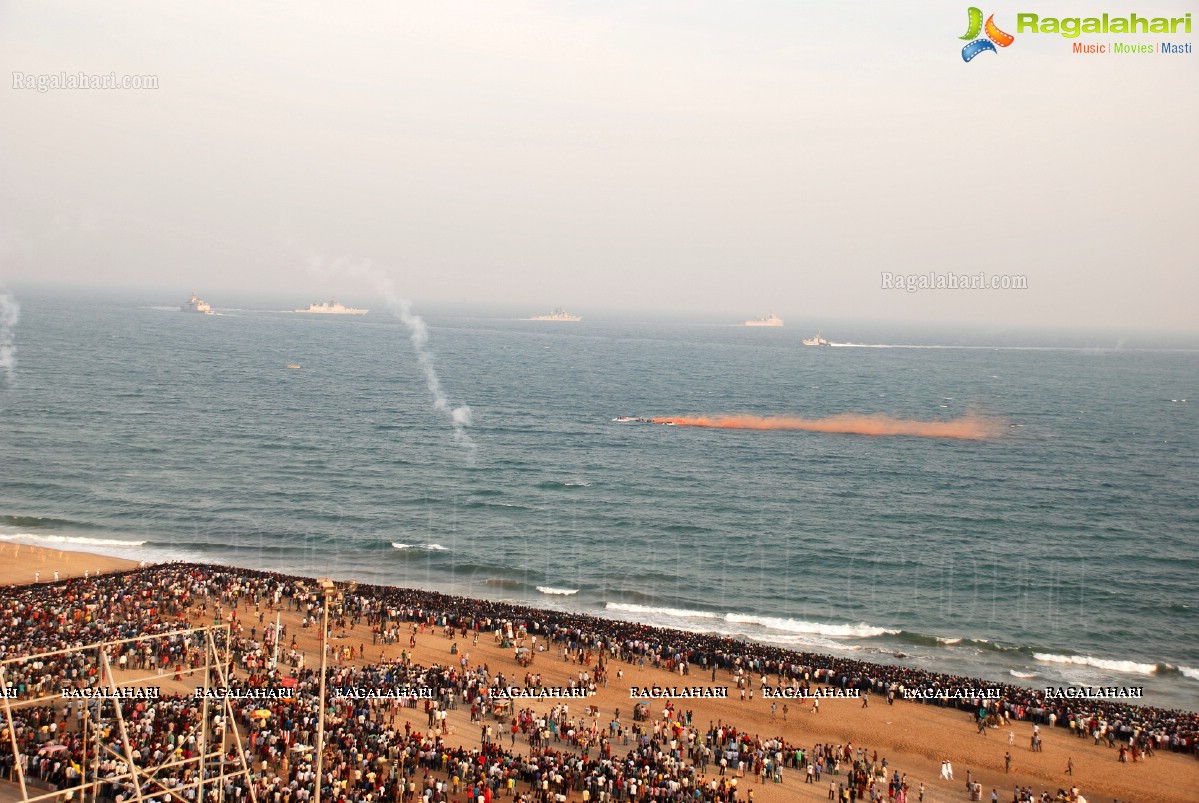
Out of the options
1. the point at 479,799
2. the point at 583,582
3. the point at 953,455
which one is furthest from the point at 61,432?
the point at 953,455

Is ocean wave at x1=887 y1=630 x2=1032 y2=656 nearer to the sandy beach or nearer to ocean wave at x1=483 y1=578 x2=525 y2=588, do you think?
ocean wave at x1=483 y1=578 x2=525 y2=588

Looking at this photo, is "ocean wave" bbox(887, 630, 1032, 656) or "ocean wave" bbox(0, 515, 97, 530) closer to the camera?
"ocean wave" bbox(887, 630, 1032, 656)

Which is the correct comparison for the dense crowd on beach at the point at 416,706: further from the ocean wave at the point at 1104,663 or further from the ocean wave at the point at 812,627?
the ocean wave at the point at 1104,663

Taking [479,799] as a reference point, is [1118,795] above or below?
below

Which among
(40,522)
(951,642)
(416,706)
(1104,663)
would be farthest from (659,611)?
(40,522)

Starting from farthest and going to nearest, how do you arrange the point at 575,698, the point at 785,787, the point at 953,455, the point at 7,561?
the point at 953,455
the point at 7,561
the point at 575,698
the point at 785,787

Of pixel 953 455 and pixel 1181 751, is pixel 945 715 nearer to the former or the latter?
pixel 1181 751

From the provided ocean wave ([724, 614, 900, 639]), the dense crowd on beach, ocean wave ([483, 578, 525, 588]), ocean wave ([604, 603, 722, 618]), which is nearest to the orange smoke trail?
ocean wave ([483, 578, 525, 588])
